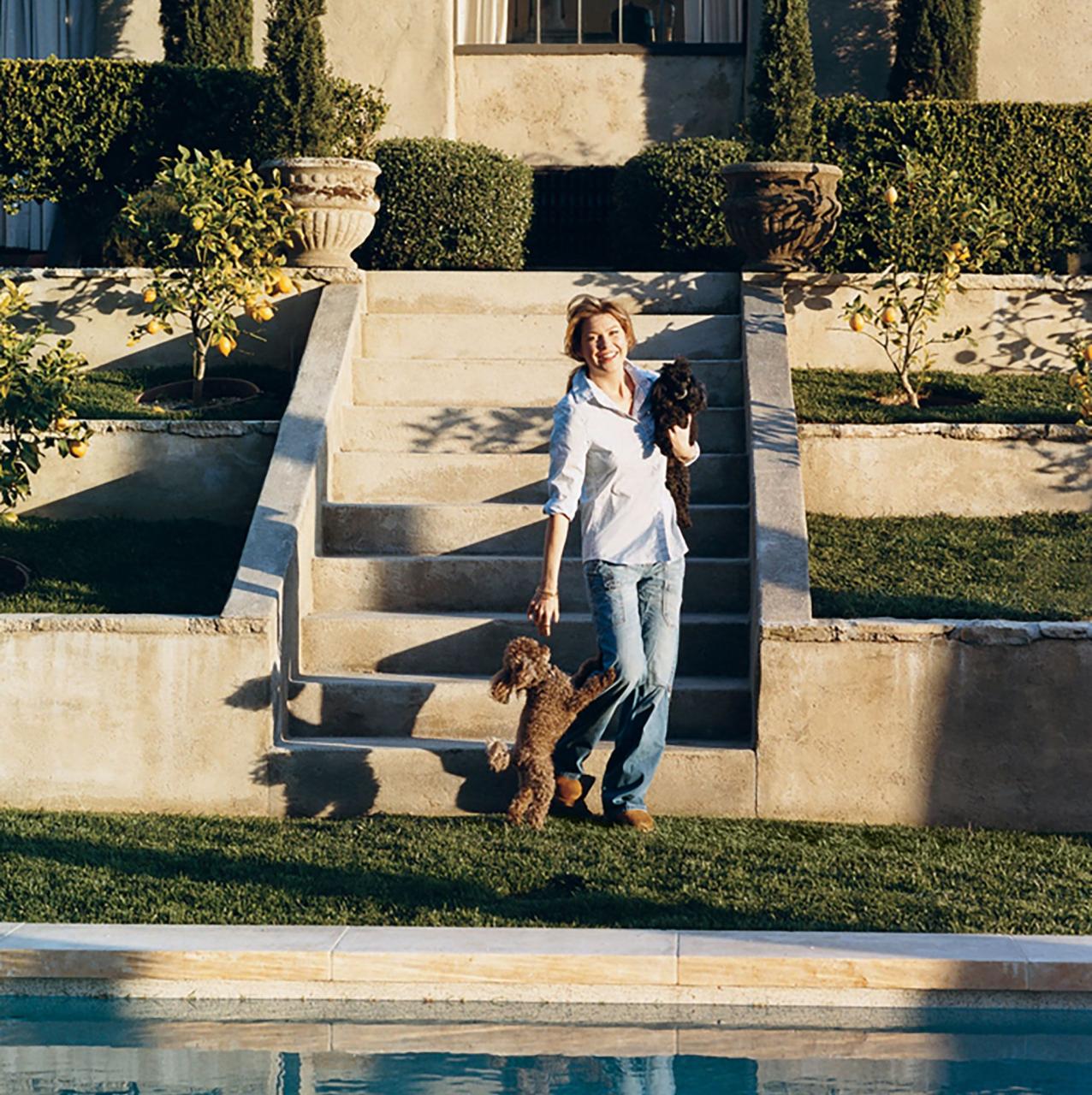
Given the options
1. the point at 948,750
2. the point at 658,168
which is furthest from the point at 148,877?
the point at 658,168

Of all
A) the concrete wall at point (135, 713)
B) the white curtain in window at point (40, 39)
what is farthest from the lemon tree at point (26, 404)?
the white curtain in window at point (40, 39)

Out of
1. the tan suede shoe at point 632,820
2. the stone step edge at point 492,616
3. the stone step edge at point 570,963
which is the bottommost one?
the tan suede shoe at point 632,820

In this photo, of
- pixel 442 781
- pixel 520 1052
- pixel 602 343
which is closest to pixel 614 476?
pixel 602 343

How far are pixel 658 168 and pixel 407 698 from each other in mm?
5838

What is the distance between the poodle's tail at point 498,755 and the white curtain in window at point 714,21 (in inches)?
406

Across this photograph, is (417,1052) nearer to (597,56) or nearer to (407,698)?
(407,698)

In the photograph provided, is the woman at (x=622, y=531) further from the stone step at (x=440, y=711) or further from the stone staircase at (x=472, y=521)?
the stone step at (x=440, y=711)

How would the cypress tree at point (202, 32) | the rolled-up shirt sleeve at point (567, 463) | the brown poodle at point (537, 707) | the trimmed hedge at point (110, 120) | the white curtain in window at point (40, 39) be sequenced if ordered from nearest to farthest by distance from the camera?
1. the rolled-up shirt sleeve at point (567, 463)
2. the brown poodle at point (537, 707)
3. the trimmed hedge at point (110, 120)
4. the cypress tree at point (202, 32)
5. the white curtain in window at point (40, 39)

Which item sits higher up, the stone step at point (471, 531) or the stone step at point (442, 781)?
the stone step at point (471, 531)

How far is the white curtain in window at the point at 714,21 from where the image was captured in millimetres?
15414

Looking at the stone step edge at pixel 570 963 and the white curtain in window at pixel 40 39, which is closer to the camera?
the stone step edge at pixel 570 963

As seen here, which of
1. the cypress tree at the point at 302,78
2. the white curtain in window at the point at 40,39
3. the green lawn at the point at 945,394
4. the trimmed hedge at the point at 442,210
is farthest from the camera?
the white curtain in window at the point at 40,39

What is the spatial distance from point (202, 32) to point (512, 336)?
18.4 ft

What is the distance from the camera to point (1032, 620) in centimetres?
746
